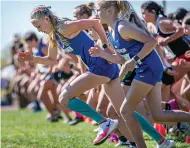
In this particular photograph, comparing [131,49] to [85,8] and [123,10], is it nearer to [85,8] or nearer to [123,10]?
[123,10]

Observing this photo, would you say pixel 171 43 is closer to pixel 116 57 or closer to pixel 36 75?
pixel 116 57

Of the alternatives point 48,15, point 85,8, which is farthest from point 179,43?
point 48,15

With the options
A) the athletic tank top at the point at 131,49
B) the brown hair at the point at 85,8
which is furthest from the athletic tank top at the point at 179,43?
the athletic tank top at the point at 131,49

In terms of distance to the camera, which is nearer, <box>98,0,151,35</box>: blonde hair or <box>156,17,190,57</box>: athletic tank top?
<box>98,0,151,35</box>: blonde hair

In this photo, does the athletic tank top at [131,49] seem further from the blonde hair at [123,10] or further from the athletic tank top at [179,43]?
the athletic tank top at [179,43]

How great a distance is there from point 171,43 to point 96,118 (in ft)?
8.98

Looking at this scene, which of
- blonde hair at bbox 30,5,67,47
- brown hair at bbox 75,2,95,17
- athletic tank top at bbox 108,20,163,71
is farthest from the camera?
brown hair at bbox 75,2,95,17

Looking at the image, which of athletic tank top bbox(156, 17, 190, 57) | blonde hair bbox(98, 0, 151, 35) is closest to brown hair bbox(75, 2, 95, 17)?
athletic tank top bbox(156, 17, 190, 57)

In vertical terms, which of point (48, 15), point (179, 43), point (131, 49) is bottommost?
point (179, 43)

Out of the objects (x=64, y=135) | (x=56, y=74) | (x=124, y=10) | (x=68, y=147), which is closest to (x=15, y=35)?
(x=56, y=74)

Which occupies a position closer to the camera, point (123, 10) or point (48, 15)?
point (123, 10)

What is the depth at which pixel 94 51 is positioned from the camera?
5.67m

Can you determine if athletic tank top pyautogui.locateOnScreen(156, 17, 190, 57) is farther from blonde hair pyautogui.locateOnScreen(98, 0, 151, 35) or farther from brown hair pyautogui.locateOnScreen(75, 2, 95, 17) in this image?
blonde hair pyautogui.locateOnScreen(98, 0, 151, 35)

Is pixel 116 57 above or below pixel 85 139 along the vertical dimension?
above
